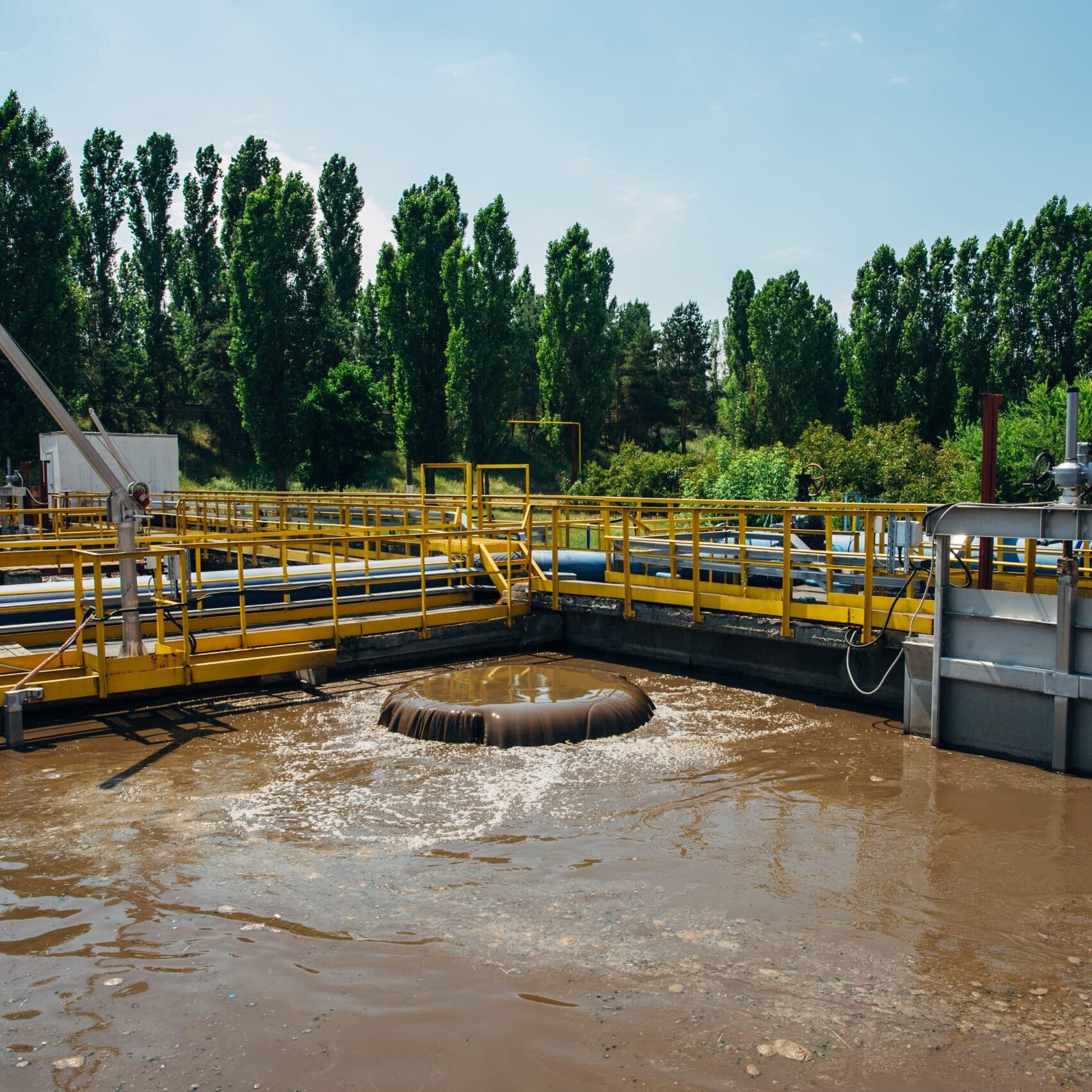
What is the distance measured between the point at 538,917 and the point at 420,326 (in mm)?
38809

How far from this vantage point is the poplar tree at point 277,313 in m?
39.1

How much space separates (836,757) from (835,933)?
354cm

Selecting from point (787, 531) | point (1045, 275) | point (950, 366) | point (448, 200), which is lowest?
point (787, 531)

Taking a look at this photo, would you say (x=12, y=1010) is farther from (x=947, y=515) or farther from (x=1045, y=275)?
(x=1045, y=275)

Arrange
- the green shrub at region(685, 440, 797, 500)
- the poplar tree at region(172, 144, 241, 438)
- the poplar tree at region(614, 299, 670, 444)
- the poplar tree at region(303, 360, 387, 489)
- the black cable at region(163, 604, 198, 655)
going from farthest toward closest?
the poplar tree at region(614, 299, 670, 444)
the poplar tree at region(172, 144, 241, 438)
the poplar tree at region(303, 360, 387, 489)
the green shrub at region(685, 440, 797, 500)
the black cable at region(163, 604, 198, 655)

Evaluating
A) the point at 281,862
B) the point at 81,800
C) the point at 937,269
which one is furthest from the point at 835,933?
the point at 937,269

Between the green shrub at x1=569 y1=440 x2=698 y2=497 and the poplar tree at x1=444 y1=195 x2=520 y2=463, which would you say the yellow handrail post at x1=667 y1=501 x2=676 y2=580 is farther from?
the poplar tree at x1=444 y1=195 x2=520 y2=463

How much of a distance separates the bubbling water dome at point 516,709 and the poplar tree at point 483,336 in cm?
3138

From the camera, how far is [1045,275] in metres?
37.5

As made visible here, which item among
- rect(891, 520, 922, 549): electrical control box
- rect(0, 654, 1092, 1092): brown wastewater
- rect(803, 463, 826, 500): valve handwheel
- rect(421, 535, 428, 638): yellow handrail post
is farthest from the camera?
rect(803, 463, 826, 500): valve handwheel

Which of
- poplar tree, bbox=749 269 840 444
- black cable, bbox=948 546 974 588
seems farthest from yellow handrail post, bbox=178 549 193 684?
poplar tree, bbox=749 269 840 444

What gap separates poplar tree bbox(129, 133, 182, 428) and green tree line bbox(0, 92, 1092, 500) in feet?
0.63

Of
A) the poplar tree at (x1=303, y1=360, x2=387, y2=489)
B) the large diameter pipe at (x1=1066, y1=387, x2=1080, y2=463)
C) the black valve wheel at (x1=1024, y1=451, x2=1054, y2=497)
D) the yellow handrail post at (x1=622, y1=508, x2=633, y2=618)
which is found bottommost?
the yellow handrail post at (x1=622, y1=508, x2=633, y2=618)

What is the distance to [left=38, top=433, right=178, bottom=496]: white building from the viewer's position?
97.3 ft
